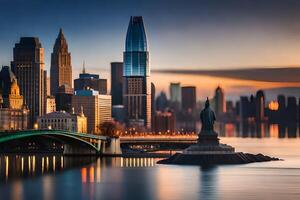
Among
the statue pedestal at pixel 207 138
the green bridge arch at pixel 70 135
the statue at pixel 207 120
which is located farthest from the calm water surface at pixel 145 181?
the statue at pixel 207 120

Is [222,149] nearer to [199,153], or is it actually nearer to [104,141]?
[199,153]

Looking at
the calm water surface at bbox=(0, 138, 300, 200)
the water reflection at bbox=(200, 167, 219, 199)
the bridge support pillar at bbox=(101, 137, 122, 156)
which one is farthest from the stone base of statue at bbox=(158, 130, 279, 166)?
the bridge support pillar at bbox=(101, 137, 122, 156)

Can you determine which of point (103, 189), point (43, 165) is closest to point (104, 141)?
point (43, 165)

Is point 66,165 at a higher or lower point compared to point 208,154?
lower

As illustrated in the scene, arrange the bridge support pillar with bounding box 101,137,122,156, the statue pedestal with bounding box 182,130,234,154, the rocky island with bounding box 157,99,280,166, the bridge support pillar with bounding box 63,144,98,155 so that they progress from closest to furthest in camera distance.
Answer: the rocky island with bounding box 157,99,280,166 < the statue pedestal with bounding box 182,130,234,154 < the bridge support pillar with bounding box 63,144,98,155 < the bridge support pillar with bounding box 101,137,122,156

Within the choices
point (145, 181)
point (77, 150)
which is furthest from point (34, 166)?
point (145, 181)

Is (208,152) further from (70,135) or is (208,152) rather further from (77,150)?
(77,150)

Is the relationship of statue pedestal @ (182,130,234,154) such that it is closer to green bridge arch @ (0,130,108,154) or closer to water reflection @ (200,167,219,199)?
water reflection @ (200,167,219,199)

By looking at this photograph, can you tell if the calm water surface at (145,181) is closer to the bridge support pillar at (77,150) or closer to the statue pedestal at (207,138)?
the statue pedestal at (207,138)
